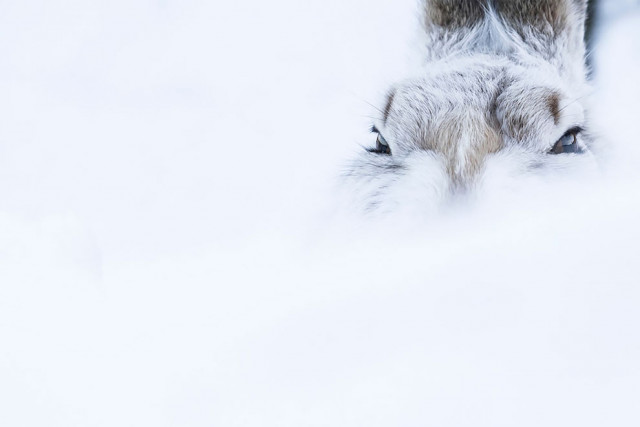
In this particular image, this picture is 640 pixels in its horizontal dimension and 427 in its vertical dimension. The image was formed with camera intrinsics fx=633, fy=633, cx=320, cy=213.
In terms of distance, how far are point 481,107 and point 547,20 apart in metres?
0.20

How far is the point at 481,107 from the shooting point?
64cm

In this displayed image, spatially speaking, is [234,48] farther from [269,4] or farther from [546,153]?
[546,153]

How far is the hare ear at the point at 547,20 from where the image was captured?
29.7 inches

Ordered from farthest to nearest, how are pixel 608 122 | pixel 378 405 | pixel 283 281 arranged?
pixel 608 122 < pixel 283 281 < pixel 378 405

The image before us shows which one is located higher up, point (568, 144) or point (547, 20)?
point (547, 20)

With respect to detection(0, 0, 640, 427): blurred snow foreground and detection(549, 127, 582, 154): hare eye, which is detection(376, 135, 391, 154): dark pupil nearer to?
detection(0, 0, 640, 427): blurred snow foreground

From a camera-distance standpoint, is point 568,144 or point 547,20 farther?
point 547,20

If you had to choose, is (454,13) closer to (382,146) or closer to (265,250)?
(382,146)

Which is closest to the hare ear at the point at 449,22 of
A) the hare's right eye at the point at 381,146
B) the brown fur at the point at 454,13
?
the brown fur at the point at 454,13

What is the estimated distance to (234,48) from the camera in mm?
722

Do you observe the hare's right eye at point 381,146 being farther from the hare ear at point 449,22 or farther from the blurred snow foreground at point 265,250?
the hare ear at point 449,22

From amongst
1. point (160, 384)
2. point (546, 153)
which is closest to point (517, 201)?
point (546, 153)

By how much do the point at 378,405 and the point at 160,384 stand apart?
0.18 meters

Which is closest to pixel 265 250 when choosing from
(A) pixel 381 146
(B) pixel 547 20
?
(A) pixel 381 146
